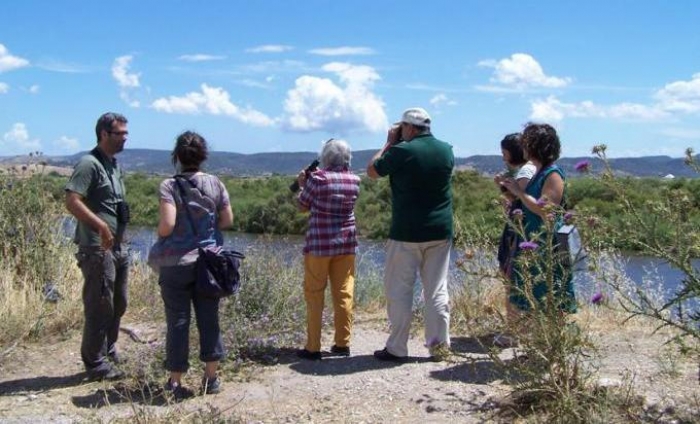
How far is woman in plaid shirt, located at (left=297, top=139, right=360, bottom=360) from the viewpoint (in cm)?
536

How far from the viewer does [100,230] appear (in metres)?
4.64

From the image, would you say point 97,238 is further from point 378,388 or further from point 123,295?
point 378,388

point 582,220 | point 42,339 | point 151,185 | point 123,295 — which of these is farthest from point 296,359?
point 151,185

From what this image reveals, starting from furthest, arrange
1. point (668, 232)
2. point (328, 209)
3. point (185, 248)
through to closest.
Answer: point (328, 209)
point (185, 248)
point (668, 232)

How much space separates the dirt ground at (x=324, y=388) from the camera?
425 centimetres

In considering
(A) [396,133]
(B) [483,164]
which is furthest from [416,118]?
(B) [483,164]

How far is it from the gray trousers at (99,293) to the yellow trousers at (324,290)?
129cm

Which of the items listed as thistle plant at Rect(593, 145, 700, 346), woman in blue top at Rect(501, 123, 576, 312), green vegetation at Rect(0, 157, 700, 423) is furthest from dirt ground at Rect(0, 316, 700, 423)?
thistle plant at Rect(593, 145, 700, 346)

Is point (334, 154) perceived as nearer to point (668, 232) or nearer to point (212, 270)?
point (212, 270)

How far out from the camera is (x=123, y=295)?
513cm

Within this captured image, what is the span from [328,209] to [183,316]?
134 cm

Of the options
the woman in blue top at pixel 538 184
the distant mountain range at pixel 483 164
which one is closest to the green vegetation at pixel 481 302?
the distant mountain range at pixel 483 164

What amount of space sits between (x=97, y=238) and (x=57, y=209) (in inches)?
135

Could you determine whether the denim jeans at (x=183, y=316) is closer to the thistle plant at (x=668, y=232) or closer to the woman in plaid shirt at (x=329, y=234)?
the woman in plaid shirt at (x=329, y=234)
